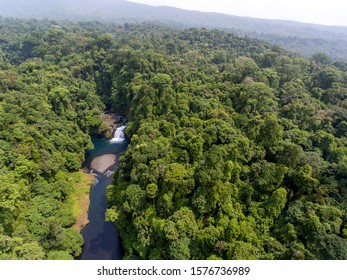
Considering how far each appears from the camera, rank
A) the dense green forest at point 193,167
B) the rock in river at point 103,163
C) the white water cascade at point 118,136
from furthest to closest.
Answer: the white water cascade at point 118,136 → the rock in river at point 103,163 → the dense green forest at point 193,167

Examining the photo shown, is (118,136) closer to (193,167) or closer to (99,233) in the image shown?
(99,233)

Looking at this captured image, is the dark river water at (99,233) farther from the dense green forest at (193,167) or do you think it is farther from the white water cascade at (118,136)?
the white water cascade at (118,136)

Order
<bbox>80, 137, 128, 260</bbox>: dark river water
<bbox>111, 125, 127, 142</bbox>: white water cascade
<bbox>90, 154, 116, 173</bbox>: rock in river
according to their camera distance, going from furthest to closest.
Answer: <bbox>111, 125, 127, 142</bbox>: white water cascade
<bbox>90, 154, 116, 173</bbox>: rock in river
<bbox>80, 137, 128, 260</bbox>: dark river water

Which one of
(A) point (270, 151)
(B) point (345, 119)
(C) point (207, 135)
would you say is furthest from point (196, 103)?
(B) point (345, 119)

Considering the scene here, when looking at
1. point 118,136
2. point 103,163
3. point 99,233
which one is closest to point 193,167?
point 99,233

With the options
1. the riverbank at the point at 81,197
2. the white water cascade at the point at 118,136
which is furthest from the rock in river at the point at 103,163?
the white water cascade at the point at 118,136

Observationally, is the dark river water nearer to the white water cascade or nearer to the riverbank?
the riverbank

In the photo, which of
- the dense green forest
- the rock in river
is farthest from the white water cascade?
the rock in river
